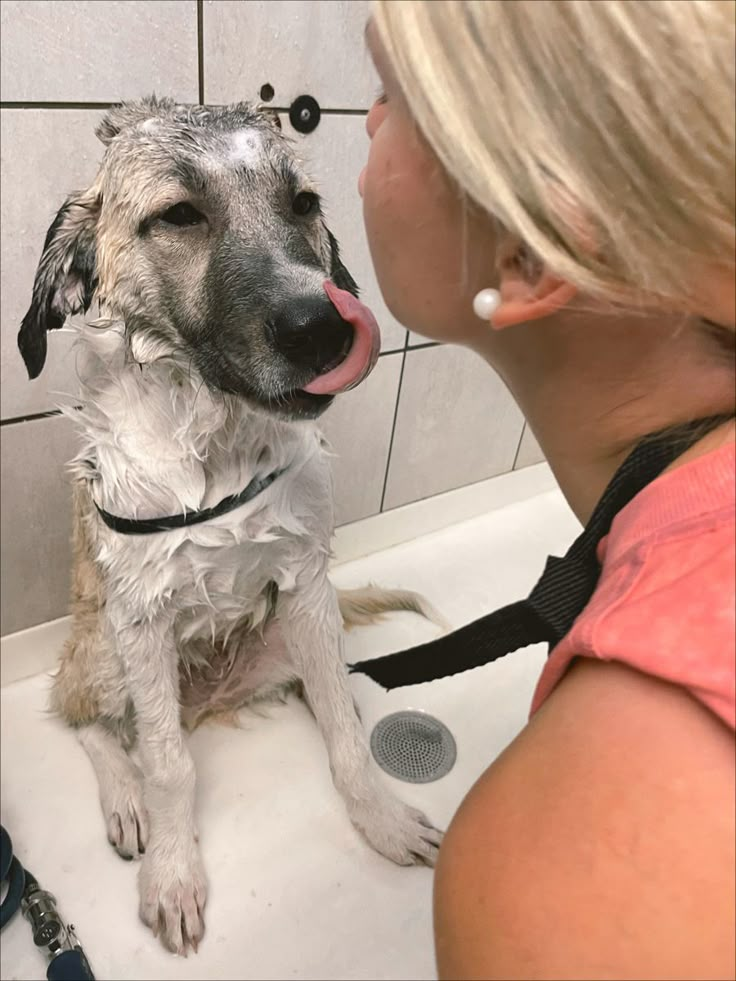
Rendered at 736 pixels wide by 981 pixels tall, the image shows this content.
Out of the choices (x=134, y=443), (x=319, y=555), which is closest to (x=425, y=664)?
(x=319, y=555)

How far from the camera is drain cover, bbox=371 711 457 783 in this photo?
1.31 meters

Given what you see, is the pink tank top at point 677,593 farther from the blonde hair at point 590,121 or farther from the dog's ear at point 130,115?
the dog's ear at point 130,115

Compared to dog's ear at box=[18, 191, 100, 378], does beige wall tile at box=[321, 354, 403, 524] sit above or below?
below

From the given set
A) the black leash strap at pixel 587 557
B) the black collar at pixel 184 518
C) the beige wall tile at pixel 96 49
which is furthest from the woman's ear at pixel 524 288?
the beige wall tile at pixel 96 49

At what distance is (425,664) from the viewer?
0.77 meters

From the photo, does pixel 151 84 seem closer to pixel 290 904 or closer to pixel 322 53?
pixel 322 53

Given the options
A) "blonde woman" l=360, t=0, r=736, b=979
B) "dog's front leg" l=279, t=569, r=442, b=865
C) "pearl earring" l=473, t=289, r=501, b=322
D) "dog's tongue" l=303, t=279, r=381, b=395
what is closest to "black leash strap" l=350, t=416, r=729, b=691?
"blonde woman" l=360, t=0, r=736, b=979

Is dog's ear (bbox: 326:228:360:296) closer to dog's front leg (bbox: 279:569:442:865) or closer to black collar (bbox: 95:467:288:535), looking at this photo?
black collar (bbox: 95:467:288:535)

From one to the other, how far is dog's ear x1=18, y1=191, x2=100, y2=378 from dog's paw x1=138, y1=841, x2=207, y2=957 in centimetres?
68

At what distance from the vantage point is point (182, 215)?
906mm

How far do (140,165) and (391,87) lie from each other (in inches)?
18.9

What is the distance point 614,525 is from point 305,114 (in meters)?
0.98

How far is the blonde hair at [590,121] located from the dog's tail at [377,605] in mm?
1130

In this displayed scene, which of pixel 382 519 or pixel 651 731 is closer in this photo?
pixel 651 731
